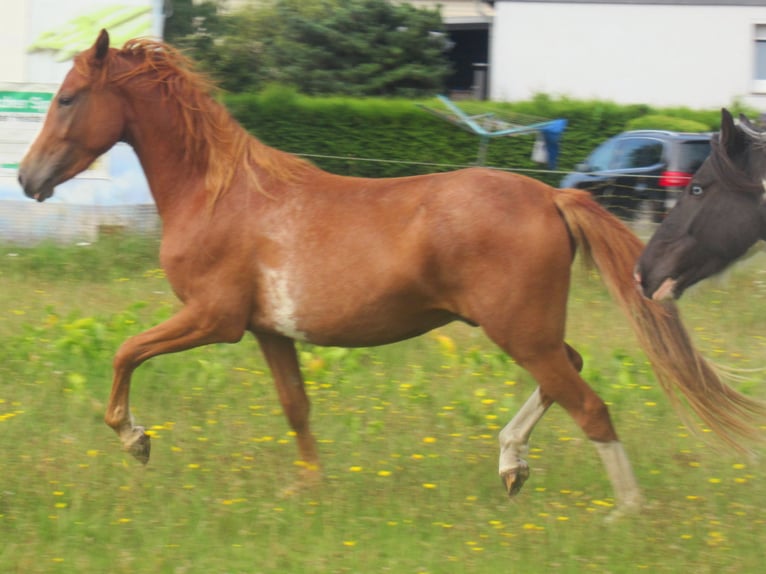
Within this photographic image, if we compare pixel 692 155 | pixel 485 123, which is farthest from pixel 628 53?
pixel 692 155

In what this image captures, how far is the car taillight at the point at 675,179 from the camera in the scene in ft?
43.9

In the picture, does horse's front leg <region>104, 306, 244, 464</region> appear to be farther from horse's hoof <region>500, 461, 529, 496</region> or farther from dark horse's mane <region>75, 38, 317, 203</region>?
horse's hoof <region>500, 461, 529, 496</region>

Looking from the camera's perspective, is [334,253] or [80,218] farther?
[80,218]

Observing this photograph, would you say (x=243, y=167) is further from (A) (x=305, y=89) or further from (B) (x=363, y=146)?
(A) (x=305, y=89)

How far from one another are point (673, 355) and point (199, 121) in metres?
2.60

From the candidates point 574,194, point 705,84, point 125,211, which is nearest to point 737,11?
point 705,84

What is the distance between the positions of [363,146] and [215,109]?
12.5 m

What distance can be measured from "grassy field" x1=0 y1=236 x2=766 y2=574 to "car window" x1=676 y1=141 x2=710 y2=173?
516 centimetres

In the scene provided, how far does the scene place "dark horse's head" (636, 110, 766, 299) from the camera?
483cm

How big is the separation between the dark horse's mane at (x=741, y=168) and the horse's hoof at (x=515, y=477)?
5.52 feet

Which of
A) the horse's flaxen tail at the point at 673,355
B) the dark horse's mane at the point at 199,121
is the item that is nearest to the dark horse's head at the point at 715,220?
the horse's flaxen tail at the point at 673,355

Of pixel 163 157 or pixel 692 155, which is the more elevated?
pixel 163 157

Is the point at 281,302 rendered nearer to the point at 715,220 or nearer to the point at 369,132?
the point at 715,220

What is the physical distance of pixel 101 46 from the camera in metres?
5.69
